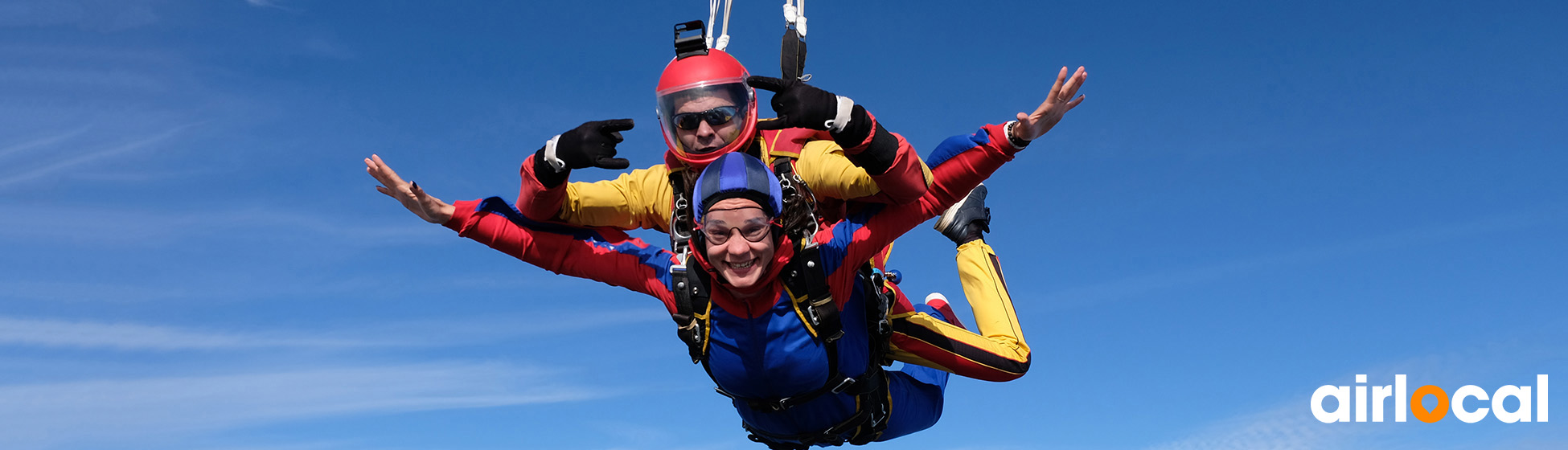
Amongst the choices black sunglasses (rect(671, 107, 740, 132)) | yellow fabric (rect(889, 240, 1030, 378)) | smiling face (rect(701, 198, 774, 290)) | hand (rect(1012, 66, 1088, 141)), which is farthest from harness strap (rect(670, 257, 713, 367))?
hand (rect(1012, 66, 1088, 141))

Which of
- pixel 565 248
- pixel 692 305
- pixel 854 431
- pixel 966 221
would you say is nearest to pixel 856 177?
pixel 692 305

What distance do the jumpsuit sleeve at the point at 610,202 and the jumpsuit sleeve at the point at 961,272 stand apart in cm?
94

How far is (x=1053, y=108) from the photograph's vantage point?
6.03 metres

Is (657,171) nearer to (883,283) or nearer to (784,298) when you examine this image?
(784,298)

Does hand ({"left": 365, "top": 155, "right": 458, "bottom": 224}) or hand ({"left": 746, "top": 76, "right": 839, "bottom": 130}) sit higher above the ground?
hand ({"left": 746, "top": 76, "right": 839, "bottom": 130})

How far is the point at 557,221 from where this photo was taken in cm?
671

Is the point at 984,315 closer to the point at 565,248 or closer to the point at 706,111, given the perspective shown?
the point at 706,111

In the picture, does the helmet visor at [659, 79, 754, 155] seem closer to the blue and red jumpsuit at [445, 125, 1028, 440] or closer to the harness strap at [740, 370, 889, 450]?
the blue and red jumpsuit at [445, 125, 1028, 440]

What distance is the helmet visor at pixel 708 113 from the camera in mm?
6426

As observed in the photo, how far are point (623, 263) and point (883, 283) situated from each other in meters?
1.45

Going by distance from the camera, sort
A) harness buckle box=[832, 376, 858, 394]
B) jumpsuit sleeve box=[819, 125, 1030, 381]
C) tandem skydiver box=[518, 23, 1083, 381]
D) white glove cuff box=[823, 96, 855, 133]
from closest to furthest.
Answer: white glove cuff box=[823, 96, 855, 133] < tandem skydiver box=[518, 23, 1083, 381] < jumpsuit sleeve box=[819, 125, 1030, 381] < harness buckle box=[832, 376, 858, 394]

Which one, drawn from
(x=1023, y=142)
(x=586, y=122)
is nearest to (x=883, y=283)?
(x=1023, y=142)

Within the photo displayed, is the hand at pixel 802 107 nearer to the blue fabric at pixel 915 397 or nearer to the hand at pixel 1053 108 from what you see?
the hand at pixel 1053 108

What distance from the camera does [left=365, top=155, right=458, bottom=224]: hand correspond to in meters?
6.55
